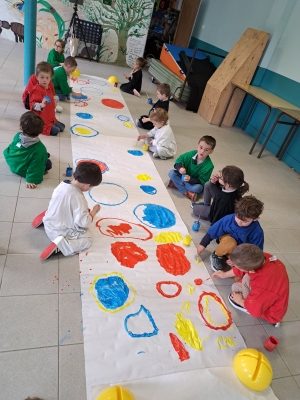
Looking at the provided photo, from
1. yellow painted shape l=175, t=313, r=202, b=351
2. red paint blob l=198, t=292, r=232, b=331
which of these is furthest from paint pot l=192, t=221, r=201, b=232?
yellow painted shape l=175, t=313, r=202, b=351

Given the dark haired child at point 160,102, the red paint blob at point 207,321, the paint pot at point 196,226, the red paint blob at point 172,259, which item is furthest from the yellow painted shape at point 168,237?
the dark haired child at point 160,102

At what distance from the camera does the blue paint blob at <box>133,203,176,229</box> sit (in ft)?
9.05

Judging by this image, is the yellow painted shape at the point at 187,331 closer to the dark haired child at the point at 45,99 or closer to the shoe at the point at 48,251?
the shoe at the point at 48,251

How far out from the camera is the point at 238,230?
2346 millimetres

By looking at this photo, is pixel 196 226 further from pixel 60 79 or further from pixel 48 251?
pixel 60 79

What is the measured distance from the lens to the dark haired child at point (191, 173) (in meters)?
3.20

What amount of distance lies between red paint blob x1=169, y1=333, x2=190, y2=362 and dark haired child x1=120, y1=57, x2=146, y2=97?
5.22 meters

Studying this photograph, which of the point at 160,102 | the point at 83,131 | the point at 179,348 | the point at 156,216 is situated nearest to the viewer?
the point at 179,348

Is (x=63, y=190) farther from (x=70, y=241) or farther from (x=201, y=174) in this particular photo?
(x=201, y=174)

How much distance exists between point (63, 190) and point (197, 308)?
126cm

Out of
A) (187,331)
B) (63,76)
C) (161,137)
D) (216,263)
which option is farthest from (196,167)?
(63,76)

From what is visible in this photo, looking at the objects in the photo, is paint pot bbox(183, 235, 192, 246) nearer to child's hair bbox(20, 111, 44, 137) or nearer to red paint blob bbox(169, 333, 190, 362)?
red paint blob bbox(169, 333, 190, 362)

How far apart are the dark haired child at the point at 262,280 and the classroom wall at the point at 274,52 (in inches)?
138

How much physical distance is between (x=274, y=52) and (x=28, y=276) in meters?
5.61
